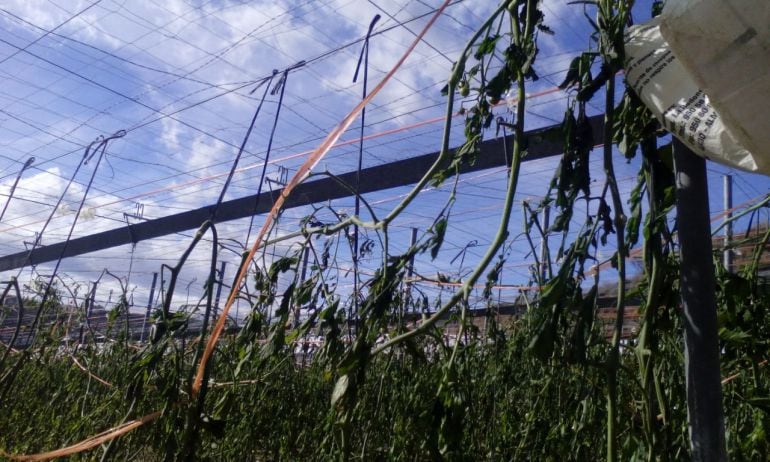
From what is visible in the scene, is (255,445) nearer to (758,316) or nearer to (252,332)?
(252,332)

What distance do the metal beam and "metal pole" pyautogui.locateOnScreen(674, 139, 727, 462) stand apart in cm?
18

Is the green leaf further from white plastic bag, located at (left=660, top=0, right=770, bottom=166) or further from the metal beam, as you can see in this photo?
white plastic bag, located at (left=660, top=0, right=770, bottom=166)

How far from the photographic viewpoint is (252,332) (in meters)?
1.32

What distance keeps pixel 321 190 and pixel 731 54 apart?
145 inches

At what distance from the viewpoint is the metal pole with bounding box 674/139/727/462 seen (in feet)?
2.45

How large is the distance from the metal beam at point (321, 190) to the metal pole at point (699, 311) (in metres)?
0.18

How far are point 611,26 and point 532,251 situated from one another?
1.77 feet

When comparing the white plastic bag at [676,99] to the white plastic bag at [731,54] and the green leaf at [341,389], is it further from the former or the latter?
the green leaf at [341,389]

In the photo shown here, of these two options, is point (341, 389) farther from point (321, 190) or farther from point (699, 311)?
point (321, 190)

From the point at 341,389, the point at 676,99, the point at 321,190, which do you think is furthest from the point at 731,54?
the point at 321,190

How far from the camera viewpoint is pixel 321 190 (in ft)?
14.0

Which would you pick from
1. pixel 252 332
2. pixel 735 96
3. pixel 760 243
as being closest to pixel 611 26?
pixel 735 96

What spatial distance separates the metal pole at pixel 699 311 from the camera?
75 centimetres

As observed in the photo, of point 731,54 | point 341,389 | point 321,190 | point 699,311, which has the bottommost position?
point 341,389
